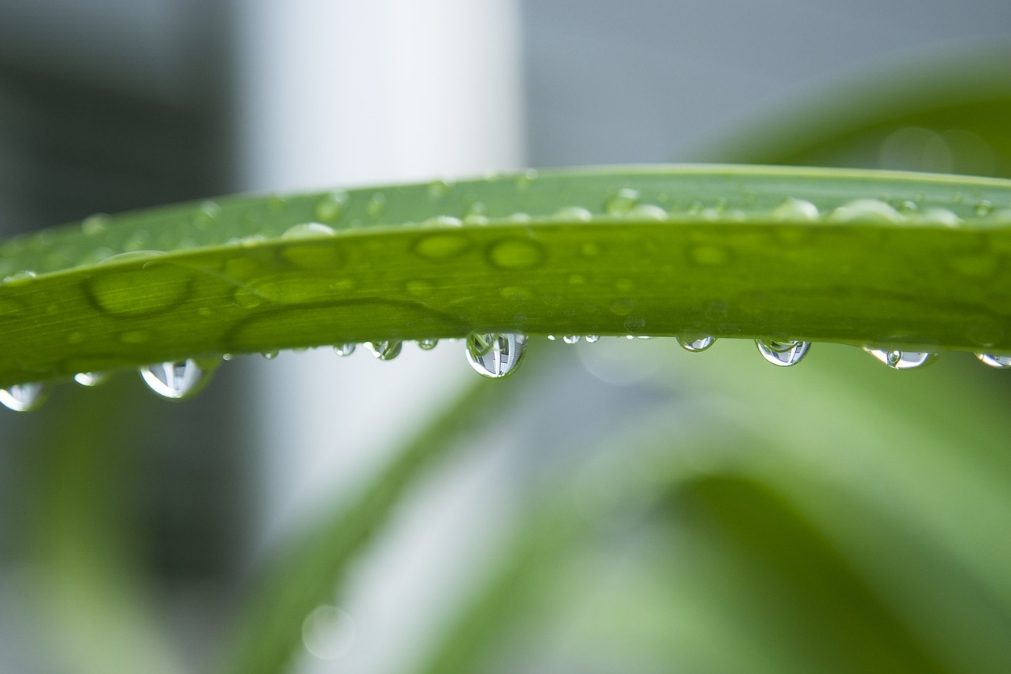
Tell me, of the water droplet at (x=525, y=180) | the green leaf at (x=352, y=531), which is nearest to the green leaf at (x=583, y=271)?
the water droplet at (x=525, y=180)

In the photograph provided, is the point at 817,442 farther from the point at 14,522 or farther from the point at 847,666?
the point at 14,522

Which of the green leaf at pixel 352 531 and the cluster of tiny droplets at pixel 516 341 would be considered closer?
the cluster of tiny droplets at pixel 516 341

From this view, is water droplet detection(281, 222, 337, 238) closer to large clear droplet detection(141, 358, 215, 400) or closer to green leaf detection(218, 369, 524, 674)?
large clear droplet detection(141, 358, 215, 400)

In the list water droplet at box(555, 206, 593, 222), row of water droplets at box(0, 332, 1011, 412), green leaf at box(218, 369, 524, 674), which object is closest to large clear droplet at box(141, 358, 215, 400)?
row of water droplets at box(0, 332, 1011, 412)

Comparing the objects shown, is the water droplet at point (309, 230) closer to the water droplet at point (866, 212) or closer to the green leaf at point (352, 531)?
the water droplet at point (866, 212)

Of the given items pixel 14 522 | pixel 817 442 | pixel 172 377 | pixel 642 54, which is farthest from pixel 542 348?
pixel 642 54

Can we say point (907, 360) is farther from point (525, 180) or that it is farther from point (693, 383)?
point (693, 383)

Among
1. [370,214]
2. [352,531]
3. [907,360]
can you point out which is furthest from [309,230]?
[352,531]

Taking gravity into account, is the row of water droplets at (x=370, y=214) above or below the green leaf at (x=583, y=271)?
above
